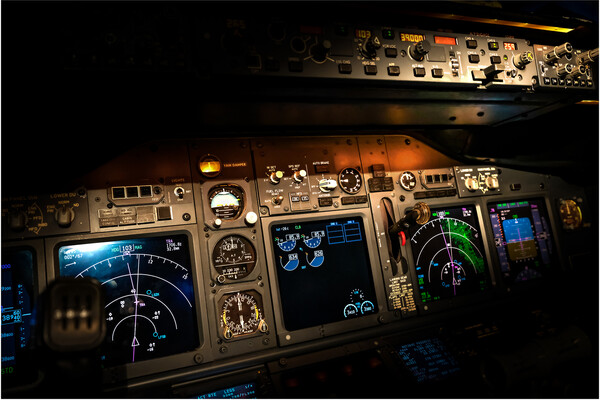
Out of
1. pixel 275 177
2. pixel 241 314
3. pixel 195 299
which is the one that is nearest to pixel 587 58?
pixel 275 177

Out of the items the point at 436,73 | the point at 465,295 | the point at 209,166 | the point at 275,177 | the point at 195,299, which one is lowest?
the point at 465,295

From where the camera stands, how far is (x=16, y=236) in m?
2.13

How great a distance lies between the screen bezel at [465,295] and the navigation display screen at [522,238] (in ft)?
0.35

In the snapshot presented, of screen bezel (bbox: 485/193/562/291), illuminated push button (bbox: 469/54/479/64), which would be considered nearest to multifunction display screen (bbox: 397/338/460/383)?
screen bezel (bbox: 485/193/562/291)

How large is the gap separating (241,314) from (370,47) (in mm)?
1615

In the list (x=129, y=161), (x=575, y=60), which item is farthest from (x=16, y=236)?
(x=575, y=60)

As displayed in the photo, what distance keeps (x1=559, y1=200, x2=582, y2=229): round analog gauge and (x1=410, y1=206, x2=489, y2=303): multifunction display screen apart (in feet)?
2.80

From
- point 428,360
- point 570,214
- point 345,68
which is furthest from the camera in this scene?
point 570,214

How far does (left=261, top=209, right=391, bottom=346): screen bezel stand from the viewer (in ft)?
8.15

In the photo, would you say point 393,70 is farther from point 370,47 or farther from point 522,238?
point 522,238

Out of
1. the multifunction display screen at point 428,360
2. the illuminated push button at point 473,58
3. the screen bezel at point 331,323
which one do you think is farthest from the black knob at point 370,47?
the multifunction display screen at point 428,360

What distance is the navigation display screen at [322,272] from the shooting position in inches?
102

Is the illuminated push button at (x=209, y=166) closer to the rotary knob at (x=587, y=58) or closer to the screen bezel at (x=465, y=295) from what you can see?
the screen bezel at (x=465, y=295)

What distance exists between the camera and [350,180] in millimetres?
2834
